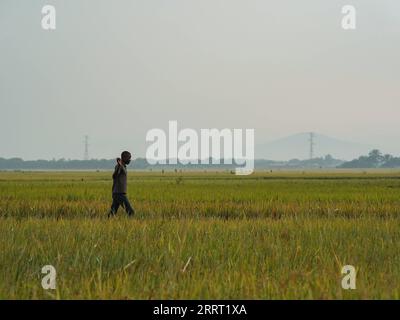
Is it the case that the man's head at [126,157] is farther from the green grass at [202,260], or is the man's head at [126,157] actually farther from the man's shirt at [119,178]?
the green grass at [202,260]

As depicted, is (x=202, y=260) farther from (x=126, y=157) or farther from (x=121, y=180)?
(x=121, y=180)

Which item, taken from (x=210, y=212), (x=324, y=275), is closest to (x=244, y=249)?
(x=324, y=275)

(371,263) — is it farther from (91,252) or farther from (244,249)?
(91,252)

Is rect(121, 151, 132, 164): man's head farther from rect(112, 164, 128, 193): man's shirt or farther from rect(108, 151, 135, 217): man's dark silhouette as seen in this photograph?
rect(112, 164, 128, 193): man's shirt

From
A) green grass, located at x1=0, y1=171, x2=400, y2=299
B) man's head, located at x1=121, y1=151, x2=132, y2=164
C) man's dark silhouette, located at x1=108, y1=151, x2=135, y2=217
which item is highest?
man's head, located at x1=121, y1=151, x2=132, y2=164

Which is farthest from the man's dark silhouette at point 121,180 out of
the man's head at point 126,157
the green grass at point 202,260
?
the green grass at point 202,260

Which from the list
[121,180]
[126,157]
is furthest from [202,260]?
[121,180]

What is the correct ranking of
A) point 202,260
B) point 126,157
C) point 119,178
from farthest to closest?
point 119,178 < point 126,157 < point 202,260

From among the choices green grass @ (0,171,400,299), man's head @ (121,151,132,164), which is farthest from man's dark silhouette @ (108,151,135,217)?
green grass @ (0,171,400,299)
